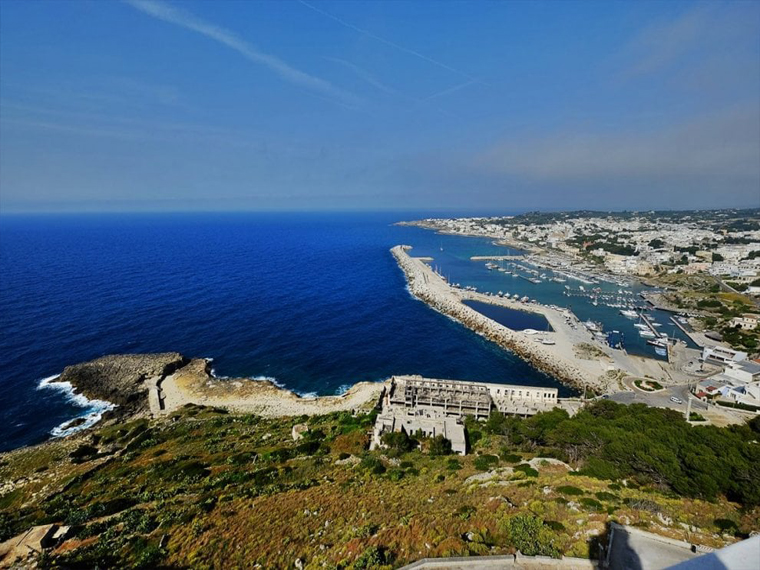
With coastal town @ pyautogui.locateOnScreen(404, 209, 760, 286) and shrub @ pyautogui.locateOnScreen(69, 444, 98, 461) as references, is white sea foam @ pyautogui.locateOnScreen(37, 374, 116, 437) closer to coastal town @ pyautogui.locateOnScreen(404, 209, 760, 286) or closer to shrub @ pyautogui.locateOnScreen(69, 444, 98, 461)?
shrub @ pyautogui.locateOnScreen(69, 444, 98, 461)

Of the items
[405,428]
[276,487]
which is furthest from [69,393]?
[405,428]

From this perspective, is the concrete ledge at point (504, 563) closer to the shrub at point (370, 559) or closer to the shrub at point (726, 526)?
the shrub at point (370, 559)

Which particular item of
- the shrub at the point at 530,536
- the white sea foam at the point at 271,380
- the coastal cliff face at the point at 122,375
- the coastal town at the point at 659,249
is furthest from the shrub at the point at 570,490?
the coastal town at the point at 659,249

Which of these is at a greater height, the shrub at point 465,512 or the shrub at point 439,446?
the shrub at point 465,512

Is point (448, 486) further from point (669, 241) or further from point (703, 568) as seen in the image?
point (669, 241)

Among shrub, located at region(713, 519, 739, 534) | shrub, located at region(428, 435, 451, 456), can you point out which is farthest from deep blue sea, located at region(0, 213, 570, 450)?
shrub, located at region(713, 519, 739, 534)

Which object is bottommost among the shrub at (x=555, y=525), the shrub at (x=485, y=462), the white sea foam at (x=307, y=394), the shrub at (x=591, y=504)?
the white sea foam at (x=307, y=394)
